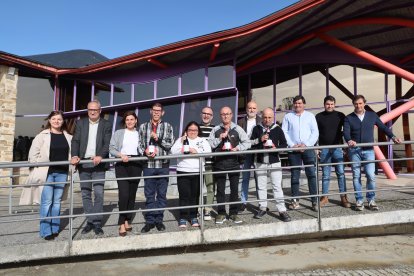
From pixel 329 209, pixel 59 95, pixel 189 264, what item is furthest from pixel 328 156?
pixel 59 95

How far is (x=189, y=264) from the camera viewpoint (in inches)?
142

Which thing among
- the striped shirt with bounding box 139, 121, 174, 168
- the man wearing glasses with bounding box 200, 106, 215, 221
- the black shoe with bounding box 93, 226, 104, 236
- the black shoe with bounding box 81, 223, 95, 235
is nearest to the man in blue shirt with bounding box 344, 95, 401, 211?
the man wearing glasses with bounding box 200, 106, 215, 221

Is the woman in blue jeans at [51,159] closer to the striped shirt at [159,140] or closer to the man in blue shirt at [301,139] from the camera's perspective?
the striped shirt at [159,140]

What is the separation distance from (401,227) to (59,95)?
1144cm

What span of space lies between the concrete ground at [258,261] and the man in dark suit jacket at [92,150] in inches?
19.0

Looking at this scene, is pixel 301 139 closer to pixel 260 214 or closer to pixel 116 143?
pixel 260 214

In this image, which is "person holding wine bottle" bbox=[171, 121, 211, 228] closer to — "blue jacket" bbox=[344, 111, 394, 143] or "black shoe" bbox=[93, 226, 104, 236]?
"black shoe" bbox=[93, 226, 104, 236]

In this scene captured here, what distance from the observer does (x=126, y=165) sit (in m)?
3.77

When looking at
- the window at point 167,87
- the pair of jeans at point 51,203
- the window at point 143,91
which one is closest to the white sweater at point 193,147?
the pair of jeans at point 51,203

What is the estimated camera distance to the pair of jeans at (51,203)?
362 cm

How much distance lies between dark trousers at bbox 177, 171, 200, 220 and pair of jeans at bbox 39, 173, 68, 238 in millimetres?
1453

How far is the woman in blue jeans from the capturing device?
12.0 ft

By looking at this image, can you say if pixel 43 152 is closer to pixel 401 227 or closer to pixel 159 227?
pixel 159 227

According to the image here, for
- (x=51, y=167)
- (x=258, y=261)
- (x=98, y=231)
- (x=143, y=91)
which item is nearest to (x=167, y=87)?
(x=143, y=91)
